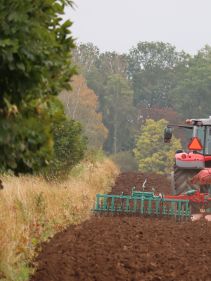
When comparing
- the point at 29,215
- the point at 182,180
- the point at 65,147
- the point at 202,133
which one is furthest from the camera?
the point at 65,147

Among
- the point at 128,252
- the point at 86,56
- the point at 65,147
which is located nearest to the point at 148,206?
the point at 65,147

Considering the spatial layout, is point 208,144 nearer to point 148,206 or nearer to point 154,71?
point 148,206

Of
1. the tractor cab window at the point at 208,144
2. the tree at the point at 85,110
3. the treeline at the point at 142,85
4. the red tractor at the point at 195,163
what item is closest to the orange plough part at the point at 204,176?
the red tractor at the point at 195,163

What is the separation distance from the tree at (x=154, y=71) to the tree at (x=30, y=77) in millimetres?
72259

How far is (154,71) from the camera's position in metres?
82.1

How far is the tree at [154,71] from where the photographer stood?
7919cm

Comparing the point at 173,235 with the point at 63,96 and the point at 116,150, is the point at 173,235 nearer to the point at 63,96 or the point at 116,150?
the point at 63,96

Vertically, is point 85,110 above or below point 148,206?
above

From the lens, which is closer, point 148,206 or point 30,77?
point 30,77

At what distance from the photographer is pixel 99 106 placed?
73.4 meters

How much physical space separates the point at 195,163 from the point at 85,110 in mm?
47367

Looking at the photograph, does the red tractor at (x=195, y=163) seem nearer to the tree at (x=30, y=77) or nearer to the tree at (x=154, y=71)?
the tree at (x=30, y=77)

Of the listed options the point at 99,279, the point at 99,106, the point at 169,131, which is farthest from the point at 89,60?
the point at 99,279

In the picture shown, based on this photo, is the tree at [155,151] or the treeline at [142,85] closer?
the tree at [155,151]
